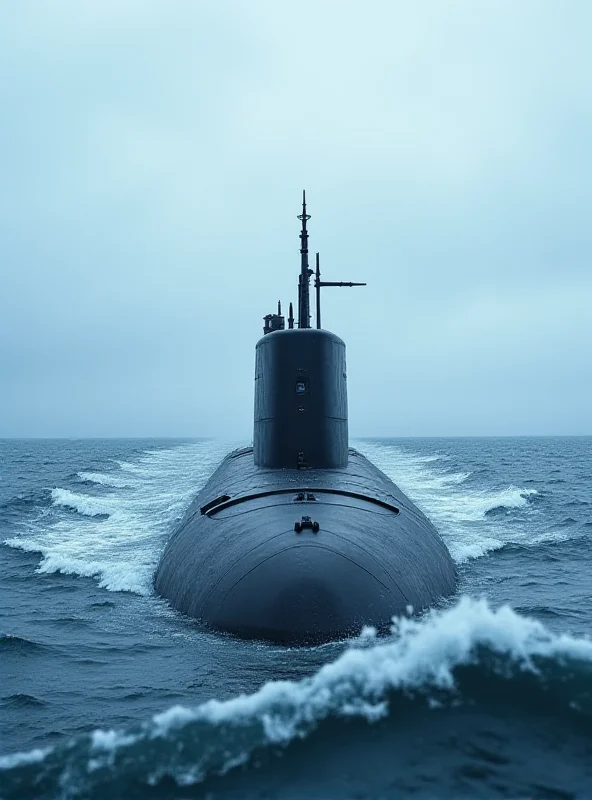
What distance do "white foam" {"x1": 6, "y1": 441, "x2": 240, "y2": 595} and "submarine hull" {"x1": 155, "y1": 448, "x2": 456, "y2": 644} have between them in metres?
1.39

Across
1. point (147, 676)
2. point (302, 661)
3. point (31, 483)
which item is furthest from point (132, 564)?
point (31, 483)

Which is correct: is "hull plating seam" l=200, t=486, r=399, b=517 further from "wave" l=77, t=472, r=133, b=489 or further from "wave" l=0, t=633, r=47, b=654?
"wave" l=77, t=472, r=133, b=489

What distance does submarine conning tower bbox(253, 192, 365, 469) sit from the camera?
14273 mm

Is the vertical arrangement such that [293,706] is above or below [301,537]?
below

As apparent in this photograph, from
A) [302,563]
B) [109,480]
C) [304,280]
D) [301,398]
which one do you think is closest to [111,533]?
[301,398]

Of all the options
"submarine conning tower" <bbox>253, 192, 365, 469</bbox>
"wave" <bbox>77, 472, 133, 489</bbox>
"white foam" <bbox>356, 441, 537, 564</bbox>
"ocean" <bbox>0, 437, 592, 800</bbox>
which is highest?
"submarine conning tower" <bbox>253, 192, 365, 469</bbox>

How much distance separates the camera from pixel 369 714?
5508 millimetres

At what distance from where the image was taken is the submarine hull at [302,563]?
25.9 feet

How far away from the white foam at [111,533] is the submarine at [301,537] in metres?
1.34

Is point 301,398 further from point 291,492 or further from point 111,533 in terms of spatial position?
point 111,533

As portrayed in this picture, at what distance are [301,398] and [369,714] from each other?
912 centimetres

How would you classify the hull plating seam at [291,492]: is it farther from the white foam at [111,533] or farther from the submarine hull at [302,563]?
the white foam at [111,533]

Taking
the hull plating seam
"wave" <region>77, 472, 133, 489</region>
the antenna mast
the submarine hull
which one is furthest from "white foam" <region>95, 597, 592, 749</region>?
"wave" <region>77, 472, 133, 489</region>

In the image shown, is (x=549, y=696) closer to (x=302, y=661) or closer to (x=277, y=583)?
(x=302, y=661)
